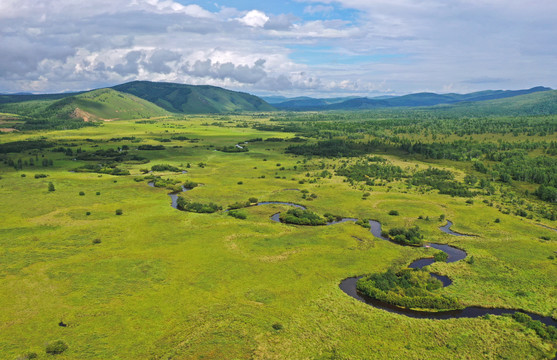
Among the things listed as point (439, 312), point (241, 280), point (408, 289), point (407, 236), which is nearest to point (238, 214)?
point (241, 280)

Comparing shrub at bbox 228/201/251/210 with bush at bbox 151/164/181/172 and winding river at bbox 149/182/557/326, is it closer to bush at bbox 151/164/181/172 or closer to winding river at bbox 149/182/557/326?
winding river at bbox 149/182/557/326

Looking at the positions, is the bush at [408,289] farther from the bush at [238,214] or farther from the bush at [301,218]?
the bush at [238,214]

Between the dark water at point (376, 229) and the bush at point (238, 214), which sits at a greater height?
the bush at point (238, 214)

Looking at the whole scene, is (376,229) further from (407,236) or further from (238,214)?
(238,214)

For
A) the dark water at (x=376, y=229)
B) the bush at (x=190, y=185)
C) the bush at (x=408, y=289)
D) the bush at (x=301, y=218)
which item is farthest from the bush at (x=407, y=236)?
the bush at (x=190, y=185)

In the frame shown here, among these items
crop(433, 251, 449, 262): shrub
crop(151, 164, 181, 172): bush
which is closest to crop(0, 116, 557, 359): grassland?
crop(433, 251, 449, 262): shrub

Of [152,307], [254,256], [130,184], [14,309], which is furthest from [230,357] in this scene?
[130,184]

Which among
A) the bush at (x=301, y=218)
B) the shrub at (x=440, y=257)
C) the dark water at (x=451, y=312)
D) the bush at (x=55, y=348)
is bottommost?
the dark water at (x=451, y=312)

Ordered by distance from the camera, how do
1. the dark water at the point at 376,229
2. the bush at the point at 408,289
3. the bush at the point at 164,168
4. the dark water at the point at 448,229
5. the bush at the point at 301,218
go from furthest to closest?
1. the bush at the point at 164,168
2. the bush at the point at 301,218
3. the dark water at the point at 448,229
4. the dark water at the point at 376,229
5. the bush at the point at 408,289

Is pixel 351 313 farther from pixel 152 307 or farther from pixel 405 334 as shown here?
pixel 152 307
